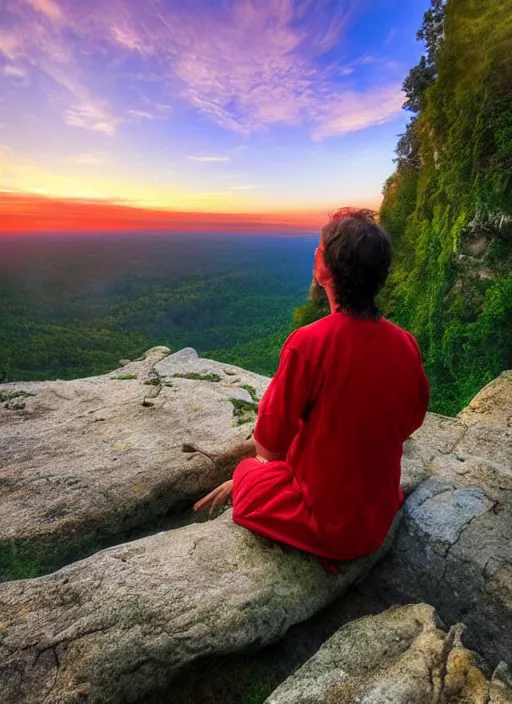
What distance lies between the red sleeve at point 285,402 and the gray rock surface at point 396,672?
4.33 ft

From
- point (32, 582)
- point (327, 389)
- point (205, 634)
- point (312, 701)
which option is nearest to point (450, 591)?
point (312, 701)

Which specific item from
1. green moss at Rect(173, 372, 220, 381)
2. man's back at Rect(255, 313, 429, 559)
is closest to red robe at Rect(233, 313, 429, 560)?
man's back at Rect(255, 313, 429, 559)

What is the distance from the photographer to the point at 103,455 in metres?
5.62

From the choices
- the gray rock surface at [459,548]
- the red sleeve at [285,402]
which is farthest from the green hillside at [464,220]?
the red sleeve at [285,402]

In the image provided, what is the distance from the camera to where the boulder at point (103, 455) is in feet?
14.5

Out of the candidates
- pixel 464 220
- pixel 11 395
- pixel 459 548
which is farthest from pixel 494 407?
pixel 11 395

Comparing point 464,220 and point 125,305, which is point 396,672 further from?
point 125,305

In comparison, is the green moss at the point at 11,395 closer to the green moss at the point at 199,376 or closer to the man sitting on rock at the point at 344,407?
the green moss at the point at 199,376

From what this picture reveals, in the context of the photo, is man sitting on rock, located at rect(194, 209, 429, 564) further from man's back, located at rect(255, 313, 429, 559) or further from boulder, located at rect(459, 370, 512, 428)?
boulder, located at rect(459, 370, 512, 428)

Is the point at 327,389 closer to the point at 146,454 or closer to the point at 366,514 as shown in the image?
the point at 366,514

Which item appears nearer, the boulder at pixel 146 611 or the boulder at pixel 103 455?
the boulder at pixel 146 611

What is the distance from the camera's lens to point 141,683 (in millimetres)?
2549

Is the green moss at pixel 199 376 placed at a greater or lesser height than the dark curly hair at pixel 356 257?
lesser

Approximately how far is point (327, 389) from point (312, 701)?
5.65 ft
